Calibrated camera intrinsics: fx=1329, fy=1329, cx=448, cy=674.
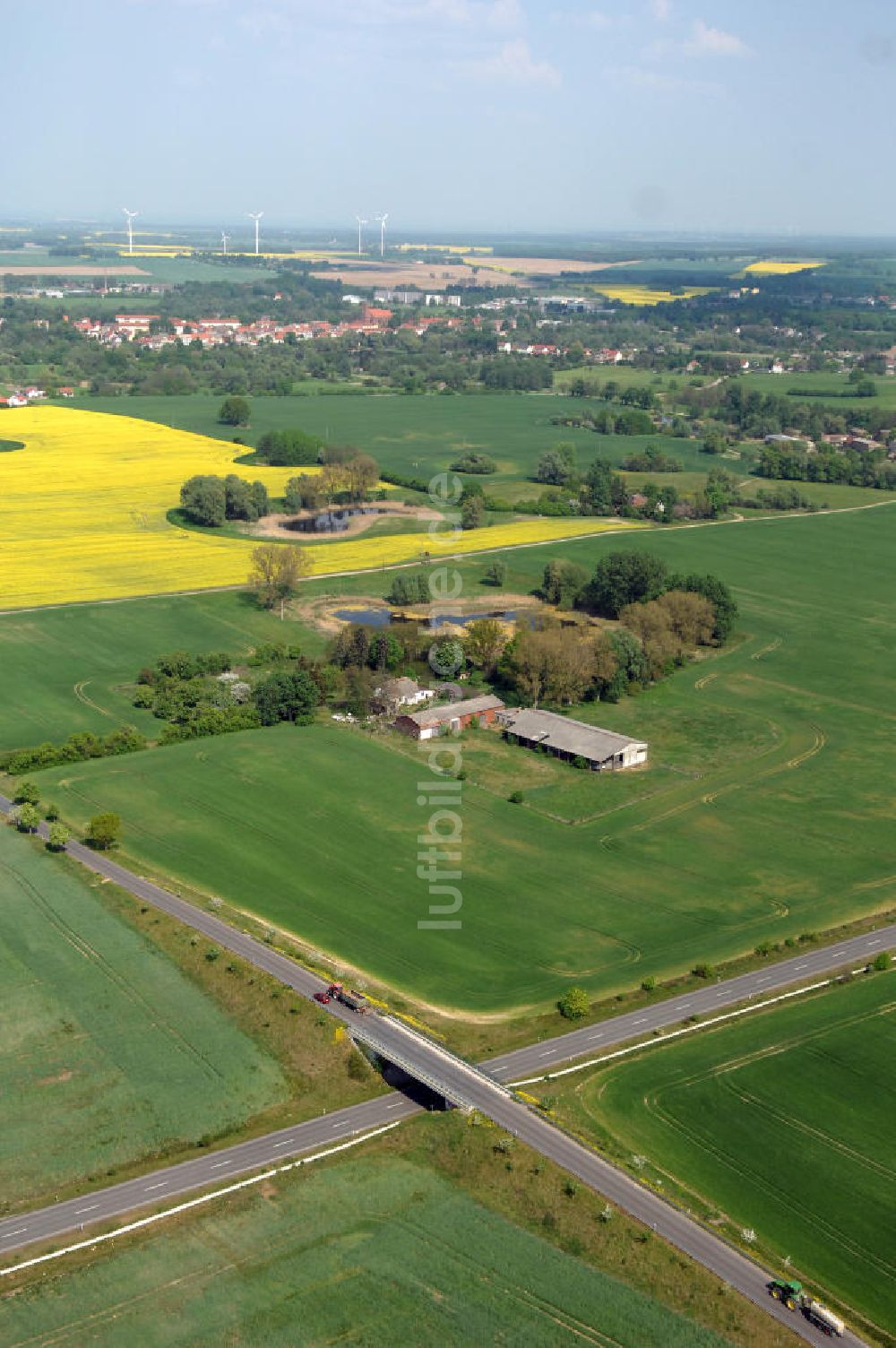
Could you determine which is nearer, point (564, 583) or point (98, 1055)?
point (98, 1055)

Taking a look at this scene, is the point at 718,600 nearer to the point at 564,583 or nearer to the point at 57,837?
the point at 564,583

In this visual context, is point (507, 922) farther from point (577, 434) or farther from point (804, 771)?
point (577, 434)

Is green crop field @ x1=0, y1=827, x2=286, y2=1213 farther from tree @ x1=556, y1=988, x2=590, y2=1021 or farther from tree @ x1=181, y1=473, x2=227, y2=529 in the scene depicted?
tree @ x1=181, y1=473, x2=227, y2=529

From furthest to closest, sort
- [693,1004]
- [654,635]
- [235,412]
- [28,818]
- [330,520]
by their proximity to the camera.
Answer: [235,412], [330,520], [654,635], [28,818], [693,1004]

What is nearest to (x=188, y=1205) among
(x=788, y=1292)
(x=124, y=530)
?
(x=788, y=1292)

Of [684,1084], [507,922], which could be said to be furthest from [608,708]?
[684,1084]

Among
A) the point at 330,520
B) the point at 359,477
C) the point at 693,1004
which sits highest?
the point at 359,477

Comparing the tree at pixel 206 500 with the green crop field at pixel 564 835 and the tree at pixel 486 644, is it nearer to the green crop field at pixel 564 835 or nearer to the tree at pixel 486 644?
the tree at pixel 486 644
